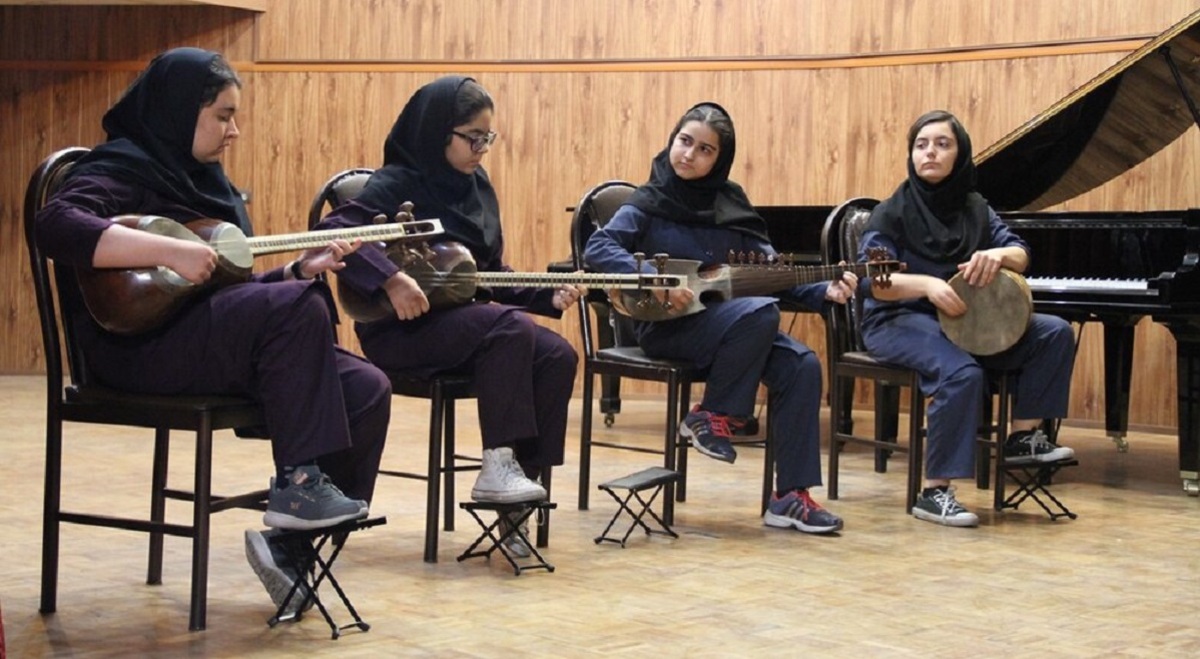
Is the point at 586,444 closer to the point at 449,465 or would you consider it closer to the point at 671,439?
the point at 671,439

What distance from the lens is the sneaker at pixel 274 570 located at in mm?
3246

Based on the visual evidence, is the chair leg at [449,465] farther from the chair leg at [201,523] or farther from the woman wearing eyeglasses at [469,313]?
the chair leg at [201,523]

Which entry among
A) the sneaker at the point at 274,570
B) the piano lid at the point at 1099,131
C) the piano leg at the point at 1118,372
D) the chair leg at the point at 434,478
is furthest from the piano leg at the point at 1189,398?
the sneaker at the point at 274,570

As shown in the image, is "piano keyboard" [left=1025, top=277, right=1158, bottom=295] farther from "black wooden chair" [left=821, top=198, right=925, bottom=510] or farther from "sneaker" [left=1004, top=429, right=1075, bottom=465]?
"sneaker" [left=1004, top=429, right=1075, bottom=465]

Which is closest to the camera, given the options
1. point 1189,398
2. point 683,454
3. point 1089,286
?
point 683,454

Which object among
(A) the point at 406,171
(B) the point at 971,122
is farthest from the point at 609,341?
(A) the point at 406,171

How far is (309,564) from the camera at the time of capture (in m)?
3.19

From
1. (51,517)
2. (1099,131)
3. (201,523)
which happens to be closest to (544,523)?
(201,523)

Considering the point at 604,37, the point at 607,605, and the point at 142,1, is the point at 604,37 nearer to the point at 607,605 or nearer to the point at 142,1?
the point at 142,1

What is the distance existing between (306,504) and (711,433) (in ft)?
4.82

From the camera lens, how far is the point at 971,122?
7.89 meters

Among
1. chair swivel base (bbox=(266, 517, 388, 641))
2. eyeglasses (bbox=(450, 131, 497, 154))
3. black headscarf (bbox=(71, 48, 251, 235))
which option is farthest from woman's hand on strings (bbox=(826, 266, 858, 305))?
black headscarf (bbox=(71, 48, 251, 235))

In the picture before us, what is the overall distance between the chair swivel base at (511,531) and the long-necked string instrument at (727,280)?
65 centimetres

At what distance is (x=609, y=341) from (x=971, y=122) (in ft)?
7.55
